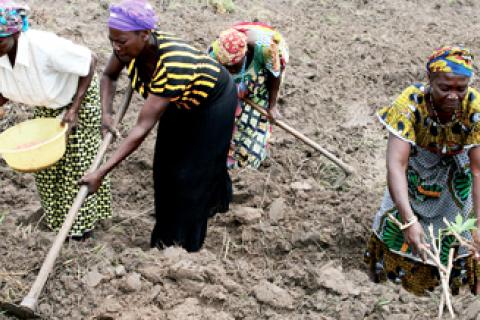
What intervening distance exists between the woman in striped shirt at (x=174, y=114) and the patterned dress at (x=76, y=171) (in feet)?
0.33

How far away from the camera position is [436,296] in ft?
10.9

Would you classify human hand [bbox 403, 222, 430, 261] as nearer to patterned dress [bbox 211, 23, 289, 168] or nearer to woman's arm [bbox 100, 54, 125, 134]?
woman's arm [bbox 100, 54, 125, 134]

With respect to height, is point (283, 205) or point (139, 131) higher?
point (139, 131)

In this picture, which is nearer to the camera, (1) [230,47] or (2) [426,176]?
(2) [426,176]

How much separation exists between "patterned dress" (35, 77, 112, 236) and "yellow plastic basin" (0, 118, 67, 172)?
9 cm

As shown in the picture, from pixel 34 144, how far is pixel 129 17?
108 cm

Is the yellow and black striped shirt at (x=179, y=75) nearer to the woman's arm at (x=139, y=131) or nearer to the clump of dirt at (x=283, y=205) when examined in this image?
the woman's arm at (x=139, y=131)

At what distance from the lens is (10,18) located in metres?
3.11

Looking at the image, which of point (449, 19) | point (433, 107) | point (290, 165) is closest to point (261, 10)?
point (449, 19)

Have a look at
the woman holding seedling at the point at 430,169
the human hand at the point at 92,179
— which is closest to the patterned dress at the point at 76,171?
the human hand at the point at 92,179

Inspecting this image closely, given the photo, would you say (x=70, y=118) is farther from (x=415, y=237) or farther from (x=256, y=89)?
(x=415, y=237)

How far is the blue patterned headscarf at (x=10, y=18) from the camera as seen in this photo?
3096 millimetres

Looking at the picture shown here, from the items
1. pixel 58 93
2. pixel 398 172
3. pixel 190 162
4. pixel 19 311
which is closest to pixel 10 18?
pixel 58 93

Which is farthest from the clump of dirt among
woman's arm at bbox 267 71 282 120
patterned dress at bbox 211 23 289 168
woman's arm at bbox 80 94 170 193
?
woman's arm at bbox 267 71 282 120
